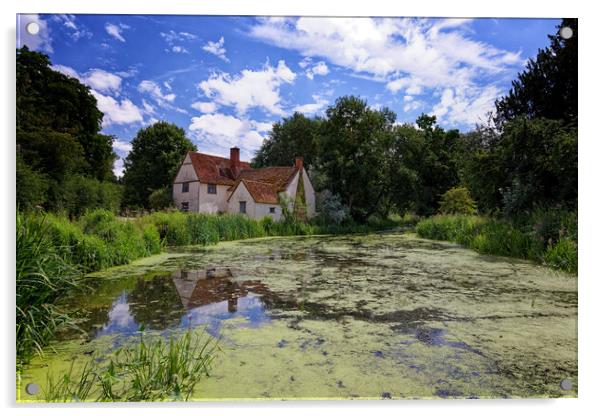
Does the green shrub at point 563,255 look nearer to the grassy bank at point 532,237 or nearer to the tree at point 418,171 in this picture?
the grassy bank at point 532,237

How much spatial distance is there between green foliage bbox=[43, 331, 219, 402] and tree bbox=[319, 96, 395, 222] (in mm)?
11210

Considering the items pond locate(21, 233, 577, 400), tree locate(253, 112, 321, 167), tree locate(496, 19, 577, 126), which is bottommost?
pond locate(21, 233, 577, 400)

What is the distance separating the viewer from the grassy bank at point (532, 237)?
516 centimetres

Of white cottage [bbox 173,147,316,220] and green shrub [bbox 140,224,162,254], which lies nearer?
green shrub [bbox 140,224,162,254]

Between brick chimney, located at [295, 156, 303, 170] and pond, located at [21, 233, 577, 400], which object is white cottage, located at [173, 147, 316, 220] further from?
pond, located at [21, 233, 577, 400]

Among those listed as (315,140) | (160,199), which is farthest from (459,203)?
(160,199)

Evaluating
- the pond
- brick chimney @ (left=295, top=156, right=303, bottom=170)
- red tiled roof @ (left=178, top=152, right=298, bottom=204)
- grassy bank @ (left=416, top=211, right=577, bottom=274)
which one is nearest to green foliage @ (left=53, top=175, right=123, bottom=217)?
the pond

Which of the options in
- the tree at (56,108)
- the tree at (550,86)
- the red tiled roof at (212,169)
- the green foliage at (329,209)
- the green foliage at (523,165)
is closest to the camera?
the tree at (56,108)

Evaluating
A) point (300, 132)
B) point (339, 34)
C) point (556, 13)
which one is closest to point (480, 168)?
point (556, 13)

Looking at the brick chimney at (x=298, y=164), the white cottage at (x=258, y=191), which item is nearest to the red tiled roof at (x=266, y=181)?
the white cottage at (x=258, y=191)

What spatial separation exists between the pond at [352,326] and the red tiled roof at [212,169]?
476cm

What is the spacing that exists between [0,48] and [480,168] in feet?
24.2

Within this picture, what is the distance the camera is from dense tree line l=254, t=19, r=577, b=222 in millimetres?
3949
